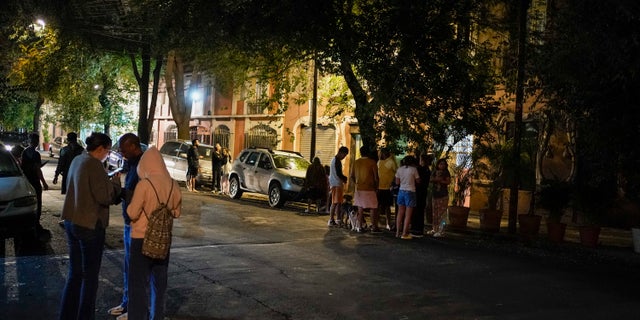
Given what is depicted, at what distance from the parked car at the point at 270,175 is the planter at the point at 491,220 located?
553 cm

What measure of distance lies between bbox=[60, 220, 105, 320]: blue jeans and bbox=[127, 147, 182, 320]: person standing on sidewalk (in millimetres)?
369

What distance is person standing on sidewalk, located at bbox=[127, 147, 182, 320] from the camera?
509 centimetres

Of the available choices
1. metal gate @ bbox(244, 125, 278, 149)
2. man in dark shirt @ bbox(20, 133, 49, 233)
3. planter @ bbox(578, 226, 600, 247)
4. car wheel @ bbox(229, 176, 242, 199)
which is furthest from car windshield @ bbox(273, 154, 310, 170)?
metal gate @ bbox(244, 125, 278, 149)

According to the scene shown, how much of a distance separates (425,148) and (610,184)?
4.07 m

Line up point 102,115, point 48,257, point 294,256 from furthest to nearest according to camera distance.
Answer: point 102,115
point 294,256
point 48,257

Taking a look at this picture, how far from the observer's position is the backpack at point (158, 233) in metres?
5.04

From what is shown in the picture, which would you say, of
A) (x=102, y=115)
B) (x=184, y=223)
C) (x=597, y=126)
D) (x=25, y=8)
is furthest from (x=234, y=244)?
(x=102, y=115)

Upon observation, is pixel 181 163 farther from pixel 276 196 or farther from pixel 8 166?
pixel 8 166

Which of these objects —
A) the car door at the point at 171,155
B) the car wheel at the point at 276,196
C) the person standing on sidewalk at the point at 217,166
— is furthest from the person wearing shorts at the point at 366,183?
the car door at the point at 171,155

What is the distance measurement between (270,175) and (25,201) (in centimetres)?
918

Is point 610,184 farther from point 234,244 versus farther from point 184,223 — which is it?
point 184,223

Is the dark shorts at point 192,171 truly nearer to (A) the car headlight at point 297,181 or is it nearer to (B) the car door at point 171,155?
(B) the car door at point 171,155

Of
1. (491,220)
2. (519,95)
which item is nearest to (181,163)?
(491,220)

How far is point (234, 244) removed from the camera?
10.7 m
